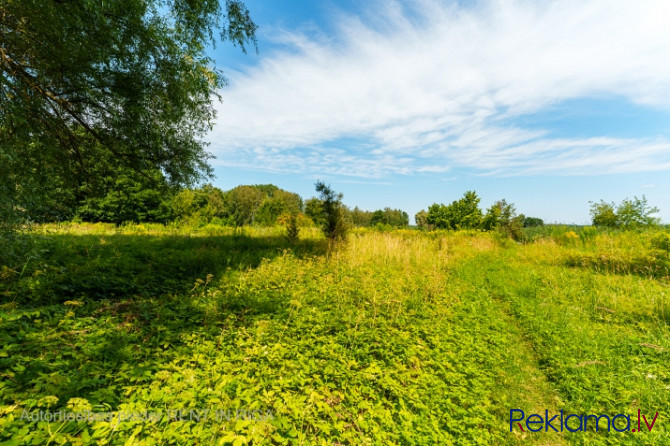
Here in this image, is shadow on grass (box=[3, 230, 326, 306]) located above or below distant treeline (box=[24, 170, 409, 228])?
below

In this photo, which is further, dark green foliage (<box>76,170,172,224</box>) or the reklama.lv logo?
dark green foliage (<box>76,170,172,224</box>)

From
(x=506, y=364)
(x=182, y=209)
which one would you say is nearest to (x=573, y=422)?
(x=506, y=364)

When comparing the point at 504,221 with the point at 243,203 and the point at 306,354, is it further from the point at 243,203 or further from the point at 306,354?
the point at 243,203

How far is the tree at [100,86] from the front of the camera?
12.6 ft

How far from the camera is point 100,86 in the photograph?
15.5 ft

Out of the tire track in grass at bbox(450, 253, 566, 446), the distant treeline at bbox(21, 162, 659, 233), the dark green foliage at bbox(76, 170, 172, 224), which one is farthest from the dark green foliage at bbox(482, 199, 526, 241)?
the dark green foliage at bbox(76, 170, 172, 224)

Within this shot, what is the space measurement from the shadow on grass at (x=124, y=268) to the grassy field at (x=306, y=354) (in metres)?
0.04

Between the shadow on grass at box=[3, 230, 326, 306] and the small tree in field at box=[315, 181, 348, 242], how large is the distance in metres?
1.25

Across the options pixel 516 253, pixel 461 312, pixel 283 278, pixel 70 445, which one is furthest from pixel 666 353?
pixel 516 253

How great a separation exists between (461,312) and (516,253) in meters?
8.83

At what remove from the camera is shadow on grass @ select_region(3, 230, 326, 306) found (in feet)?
13.3

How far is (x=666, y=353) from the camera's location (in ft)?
12.3

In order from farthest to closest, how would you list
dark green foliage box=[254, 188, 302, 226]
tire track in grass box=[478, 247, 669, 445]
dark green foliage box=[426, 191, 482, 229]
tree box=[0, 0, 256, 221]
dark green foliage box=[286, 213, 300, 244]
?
1. dark green foliage box=[426, 191, 482, 229]
2. dark green foliage box=[254, 188, 302, 226]
3. dark green foliage box=[286, 213, 300, 244]
4. tree box=[0, 0, 256, 221]
5. tire track in grass box=[478, 247, 669, 445]

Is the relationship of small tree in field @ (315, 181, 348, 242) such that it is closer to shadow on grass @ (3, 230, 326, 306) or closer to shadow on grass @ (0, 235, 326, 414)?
shadow on grass @ (3, 230, 326, 306)
